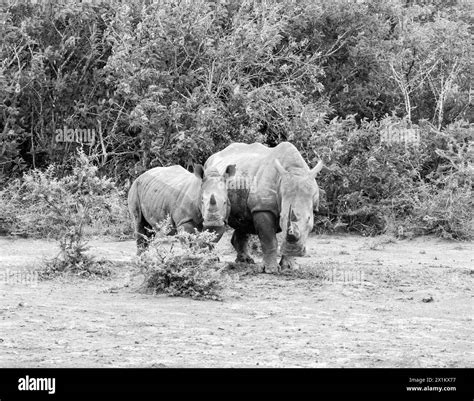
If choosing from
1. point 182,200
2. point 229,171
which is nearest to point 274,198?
point 229,171

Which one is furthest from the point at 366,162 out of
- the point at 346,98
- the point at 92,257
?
the point at 92,257

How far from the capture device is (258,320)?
30.9ft

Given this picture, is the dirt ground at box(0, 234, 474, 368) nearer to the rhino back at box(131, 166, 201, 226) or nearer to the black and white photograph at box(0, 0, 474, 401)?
the black and white photograph at box(0, 0, 474, 401)

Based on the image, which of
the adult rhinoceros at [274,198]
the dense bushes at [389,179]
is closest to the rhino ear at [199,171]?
the adult rhinoceros at [274,198]

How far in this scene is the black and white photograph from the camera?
28.4ft

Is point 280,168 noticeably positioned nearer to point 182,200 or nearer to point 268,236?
point 268,236

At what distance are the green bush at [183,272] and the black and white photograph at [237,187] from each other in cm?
2

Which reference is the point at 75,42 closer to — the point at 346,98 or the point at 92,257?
the point at 346,98

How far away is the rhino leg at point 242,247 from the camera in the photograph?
13.1 meters

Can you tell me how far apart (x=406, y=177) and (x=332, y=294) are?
257 inches

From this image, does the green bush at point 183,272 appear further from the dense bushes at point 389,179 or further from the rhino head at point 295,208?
the dense bushes at point 389,179

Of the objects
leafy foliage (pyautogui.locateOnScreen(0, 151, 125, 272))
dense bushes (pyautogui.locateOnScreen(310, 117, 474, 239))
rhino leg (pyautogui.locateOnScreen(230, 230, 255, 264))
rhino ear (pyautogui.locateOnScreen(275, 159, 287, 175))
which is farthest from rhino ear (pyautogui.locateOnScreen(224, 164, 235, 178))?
dense bushes (pyautogui.locateOnScreen(310, 117, 474, 239))
